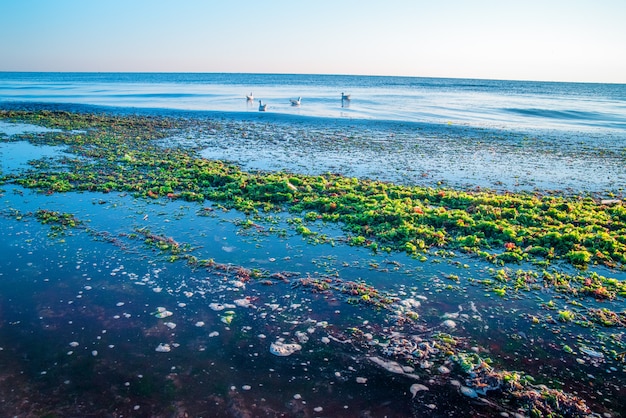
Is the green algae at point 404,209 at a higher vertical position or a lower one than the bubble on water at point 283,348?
higher

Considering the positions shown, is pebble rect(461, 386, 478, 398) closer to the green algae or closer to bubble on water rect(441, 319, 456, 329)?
bubble on water rect(441, 319, 456, 329)

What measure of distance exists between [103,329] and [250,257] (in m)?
3.29

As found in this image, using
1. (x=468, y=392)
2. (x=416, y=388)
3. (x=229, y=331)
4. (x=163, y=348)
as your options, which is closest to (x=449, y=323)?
(x=468, y=392)

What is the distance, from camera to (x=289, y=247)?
9.62 m

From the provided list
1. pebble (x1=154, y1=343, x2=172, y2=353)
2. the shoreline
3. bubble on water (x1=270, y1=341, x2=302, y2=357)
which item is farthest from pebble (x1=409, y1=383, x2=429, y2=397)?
the shoreline

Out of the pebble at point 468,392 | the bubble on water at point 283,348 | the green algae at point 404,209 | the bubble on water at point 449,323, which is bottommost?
the pebble at point 468,392

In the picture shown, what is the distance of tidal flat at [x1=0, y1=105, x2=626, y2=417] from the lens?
530 centimetres

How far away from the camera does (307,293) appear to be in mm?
7598

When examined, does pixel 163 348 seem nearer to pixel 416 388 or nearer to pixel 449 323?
pixel 416 388

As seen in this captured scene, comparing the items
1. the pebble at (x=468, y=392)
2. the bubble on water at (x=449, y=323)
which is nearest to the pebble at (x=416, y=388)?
the pebble at (x=468, y=392)

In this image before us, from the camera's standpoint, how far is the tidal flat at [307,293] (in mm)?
5297

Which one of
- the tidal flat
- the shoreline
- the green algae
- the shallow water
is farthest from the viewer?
the shoreline

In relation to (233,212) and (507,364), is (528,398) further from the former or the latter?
(233,212)

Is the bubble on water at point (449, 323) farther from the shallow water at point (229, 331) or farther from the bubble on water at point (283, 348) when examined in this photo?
the bubble on water at point (283, 348)
